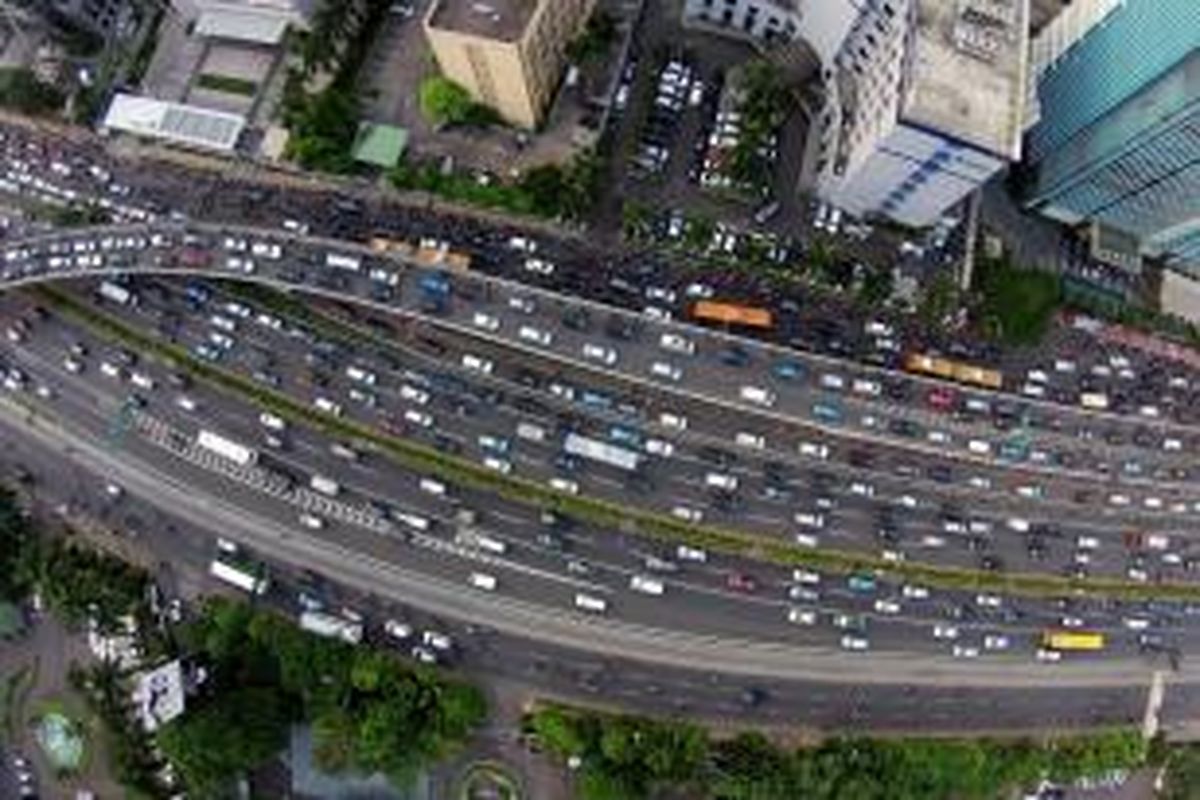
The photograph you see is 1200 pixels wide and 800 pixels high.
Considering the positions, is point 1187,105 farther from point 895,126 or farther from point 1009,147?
point 895,126

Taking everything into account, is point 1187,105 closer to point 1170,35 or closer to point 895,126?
point 1170,35

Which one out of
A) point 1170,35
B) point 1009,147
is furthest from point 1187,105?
point 1009,147

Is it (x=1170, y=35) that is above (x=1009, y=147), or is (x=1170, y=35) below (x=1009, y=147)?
above

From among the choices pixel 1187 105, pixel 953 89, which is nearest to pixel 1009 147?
pixel 953 89

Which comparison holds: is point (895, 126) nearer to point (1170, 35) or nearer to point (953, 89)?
point (953, 89)

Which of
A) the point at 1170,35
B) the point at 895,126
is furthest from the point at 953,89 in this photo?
the point at 1170,35

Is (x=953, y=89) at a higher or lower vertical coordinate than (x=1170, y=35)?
lower

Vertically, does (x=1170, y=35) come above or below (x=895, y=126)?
above
